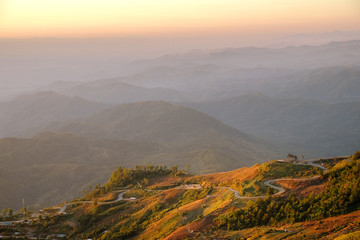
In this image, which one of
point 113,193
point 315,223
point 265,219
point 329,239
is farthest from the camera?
point 113,193

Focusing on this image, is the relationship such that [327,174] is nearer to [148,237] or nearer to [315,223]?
[315,223]

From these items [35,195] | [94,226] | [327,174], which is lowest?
[35,195]

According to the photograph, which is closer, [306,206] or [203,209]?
[306,206]

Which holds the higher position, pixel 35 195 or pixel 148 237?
pixel 148 237

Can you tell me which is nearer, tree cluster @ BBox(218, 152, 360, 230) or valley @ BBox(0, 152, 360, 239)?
valley @ BBox(0, 152, 360, 239)

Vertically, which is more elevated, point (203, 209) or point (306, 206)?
point (306, 206)

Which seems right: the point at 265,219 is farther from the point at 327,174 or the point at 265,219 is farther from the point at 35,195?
the point at 35,195

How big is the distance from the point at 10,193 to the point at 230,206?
449ft

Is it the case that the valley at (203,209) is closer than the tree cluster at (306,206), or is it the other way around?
the valley at (203,209)

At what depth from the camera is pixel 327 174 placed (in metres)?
59.4

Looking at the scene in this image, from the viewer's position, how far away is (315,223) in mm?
45062

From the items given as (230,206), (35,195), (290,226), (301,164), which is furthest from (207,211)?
(35,195)

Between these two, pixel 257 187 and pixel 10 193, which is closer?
pixel 257 187

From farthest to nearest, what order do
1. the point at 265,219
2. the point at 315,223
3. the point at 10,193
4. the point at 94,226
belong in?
the point at 10,193 → the point at 94,226 → the point at 265,219 → the point at 315,223
